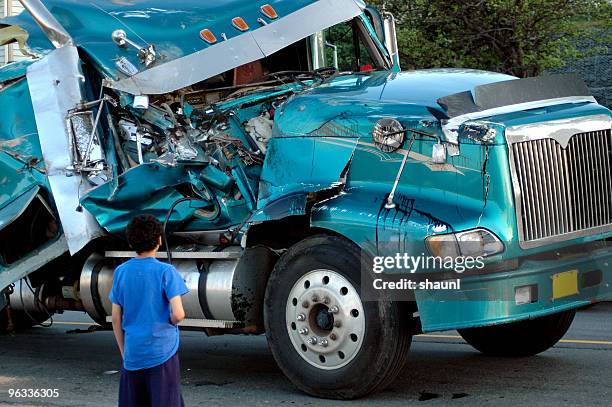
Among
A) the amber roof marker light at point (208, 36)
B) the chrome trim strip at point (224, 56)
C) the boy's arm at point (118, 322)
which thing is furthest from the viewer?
the amber roof marker light at point (208, 36)

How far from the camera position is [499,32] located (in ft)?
58.2

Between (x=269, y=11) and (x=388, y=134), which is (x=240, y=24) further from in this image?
(x=388, y=134)

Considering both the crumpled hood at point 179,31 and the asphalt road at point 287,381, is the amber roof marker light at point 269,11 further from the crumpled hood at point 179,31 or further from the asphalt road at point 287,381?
the asphalt road at point 287,381

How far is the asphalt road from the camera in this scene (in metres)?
7.12

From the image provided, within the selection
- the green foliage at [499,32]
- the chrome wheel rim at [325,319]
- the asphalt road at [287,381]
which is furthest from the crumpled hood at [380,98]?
the green foliage at [499,32]

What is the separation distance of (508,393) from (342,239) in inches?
61.4

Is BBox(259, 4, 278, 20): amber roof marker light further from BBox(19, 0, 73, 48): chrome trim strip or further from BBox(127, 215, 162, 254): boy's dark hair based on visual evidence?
BBox(127, 215, 162, 254): boy's dark hair

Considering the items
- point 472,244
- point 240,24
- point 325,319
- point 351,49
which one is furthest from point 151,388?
point 351,49

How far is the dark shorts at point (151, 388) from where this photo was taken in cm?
514

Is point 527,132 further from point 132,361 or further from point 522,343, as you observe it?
point 132,361

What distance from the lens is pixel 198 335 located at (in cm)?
1092

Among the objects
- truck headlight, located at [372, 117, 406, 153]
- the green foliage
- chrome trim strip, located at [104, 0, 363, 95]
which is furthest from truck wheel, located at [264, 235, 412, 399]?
the green foliage

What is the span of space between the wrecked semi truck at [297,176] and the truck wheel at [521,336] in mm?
19

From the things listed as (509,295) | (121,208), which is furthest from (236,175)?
(509,295)
